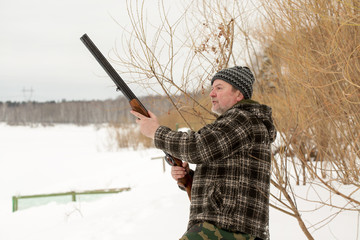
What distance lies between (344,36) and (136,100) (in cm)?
167

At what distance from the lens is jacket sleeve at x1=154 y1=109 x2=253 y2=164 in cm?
133

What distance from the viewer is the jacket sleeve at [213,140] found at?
52.5 inches

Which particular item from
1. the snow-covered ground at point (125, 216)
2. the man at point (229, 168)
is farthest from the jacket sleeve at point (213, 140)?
the snow-covered ground at point (125, 216)

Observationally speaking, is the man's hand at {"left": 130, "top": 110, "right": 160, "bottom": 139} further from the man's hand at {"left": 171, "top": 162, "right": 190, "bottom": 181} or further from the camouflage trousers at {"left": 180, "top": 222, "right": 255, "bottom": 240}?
the camouflage trousers at {"left": 180, "top": 222, "right": 255, "bottom": 240}

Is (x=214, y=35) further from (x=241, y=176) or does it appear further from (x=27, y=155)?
(x=27, y=155)

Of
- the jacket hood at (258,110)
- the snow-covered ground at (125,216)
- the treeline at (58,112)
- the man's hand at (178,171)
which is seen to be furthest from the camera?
the treeline at (58,112)

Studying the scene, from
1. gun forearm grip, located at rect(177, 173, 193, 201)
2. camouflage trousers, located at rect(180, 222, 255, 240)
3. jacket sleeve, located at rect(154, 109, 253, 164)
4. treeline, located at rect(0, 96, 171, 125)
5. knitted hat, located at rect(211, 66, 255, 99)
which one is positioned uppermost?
treeline, located at rect(0, 96, 171, 125)

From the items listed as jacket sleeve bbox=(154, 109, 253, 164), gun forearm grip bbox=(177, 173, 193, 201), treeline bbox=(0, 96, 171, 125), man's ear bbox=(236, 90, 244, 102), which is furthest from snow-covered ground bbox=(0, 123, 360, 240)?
treeline bbox=(0, 96, 171, 125)

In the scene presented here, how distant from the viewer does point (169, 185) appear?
7.11 m

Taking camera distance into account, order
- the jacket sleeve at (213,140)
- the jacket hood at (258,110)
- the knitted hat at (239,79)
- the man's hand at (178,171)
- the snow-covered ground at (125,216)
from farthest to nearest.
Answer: the snow-covered ground at (125,216) < the man's hand at (178,171) < the knitted hat at (239,79) < the jacket hood at (258,110) < the jacket sleeve at (213,140)

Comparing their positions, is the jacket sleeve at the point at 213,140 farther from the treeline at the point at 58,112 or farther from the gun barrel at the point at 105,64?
the treeline at the point at 58,112

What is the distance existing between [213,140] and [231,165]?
6.1 inches

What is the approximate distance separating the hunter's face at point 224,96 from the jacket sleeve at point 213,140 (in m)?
0.17

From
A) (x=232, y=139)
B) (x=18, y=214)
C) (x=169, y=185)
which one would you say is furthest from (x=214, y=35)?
(x=18, y=214)
